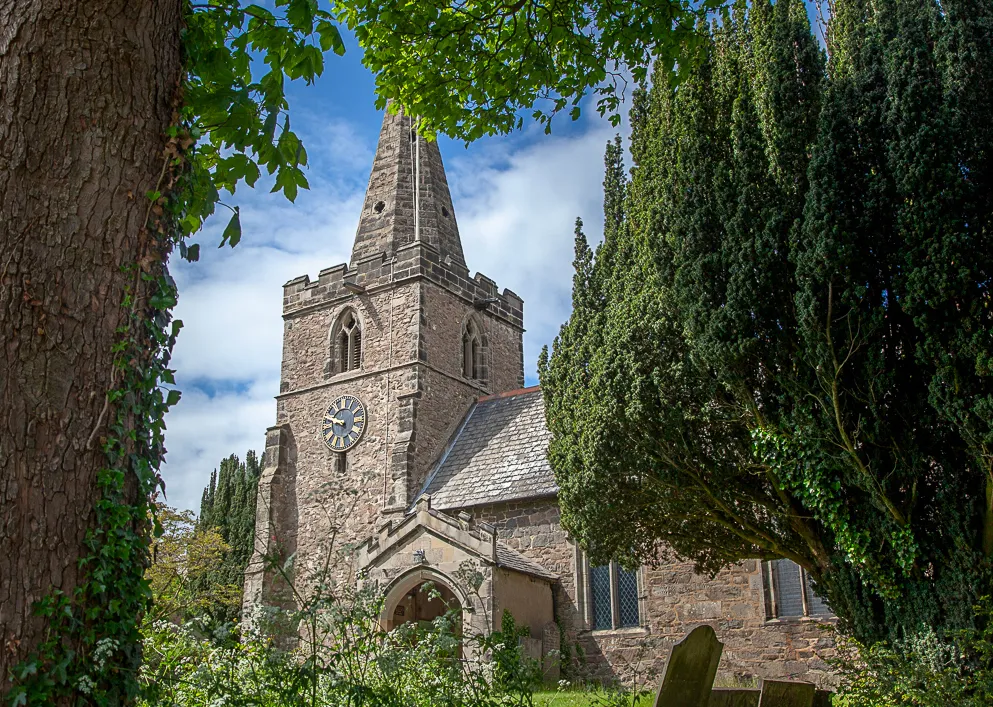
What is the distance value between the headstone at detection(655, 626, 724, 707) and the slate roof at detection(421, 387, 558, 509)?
1390 centimetres

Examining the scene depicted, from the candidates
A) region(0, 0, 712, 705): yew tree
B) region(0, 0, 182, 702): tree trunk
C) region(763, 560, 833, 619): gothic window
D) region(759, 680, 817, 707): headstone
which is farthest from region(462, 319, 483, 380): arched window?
region(0, 0, 182, 702): tree trunk

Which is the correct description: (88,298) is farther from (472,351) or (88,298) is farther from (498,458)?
(472,351)

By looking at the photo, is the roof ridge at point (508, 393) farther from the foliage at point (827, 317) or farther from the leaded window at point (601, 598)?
the foliage at point (827, 317)

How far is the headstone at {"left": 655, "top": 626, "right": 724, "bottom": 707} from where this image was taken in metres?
5.50

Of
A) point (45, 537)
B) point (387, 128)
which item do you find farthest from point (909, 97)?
point (387, 128)

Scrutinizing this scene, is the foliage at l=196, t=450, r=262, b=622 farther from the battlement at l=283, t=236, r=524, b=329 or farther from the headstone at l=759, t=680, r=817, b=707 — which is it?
the headstone at l=759, t=680, r=817, b=707

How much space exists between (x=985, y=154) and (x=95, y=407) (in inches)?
332

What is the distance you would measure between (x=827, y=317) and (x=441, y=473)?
15234 mm

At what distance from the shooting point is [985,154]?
873cm

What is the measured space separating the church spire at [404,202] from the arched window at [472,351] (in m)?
2.11

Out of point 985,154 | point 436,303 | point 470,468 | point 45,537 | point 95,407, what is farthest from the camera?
point 436,303

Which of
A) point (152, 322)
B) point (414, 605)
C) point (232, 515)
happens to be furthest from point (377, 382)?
point (152, 322)

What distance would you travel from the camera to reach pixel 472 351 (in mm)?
27062

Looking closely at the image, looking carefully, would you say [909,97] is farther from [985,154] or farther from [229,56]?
[229,56]
